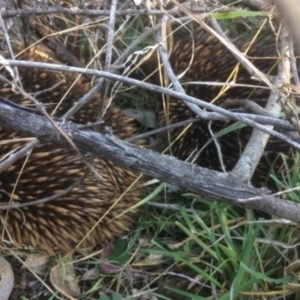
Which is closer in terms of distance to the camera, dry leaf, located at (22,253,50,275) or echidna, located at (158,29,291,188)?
dry leaf, located at (22,253,50,275)

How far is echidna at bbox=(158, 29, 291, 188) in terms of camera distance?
1726mm

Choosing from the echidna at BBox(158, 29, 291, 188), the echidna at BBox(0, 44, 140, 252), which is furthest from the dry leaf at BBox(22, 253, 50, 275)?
the echidna at BBox(158, 29, 291, 188)

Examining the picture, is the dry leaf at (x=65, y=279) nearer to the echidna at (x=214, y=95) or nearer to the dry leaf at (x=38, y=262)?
the dry leaf at (x=38, y=262)

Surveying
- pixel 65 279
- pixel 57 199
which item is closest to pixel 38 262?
pixel 65 279

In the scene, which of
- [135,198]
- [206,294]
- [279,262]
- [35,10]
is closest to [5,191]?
[135,198]

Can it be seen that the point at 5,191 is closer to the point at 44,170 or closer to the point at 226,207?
the point at 44,170

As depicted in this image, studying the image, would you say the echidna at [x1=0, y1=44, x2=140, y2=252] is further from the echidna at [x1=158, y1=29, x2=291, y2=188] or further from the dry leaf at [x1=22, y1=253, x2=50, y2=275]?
the echidna at [x1=158, y1=29, x2=291, y2=188]

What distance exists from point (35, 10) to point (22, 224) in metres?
0.57

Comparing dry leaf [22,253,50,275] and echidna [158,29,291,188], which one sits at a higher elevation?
echidna [158,29,291,188]

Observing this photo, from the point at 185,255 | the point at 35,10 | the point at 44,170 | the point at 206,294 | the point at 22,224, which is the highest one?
the point at 35,10

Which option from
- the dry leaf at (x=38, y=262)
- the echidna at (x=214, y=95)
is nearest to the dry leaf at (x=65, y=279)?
the dry leaf at (x=38, y=262)

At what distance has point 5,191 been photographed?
1.52m

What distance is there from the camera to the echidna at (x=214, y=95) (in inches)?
68.0

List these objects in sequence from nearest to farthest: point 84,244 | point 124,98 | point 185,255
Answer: point 185,255 → point 84,244 → point 124,98
